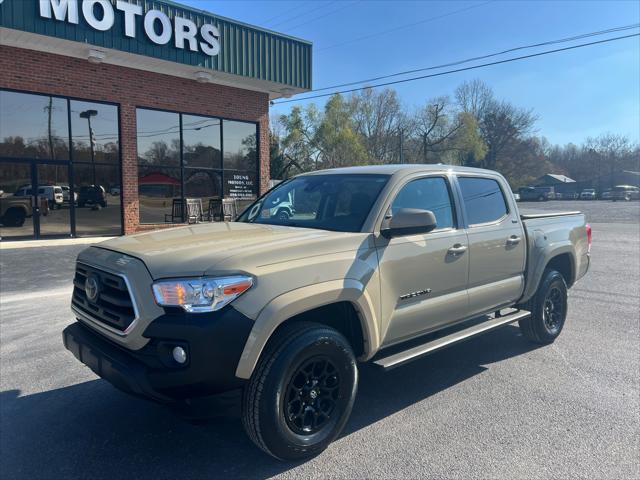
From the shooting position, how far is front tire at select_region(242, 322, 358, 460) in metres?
2.81

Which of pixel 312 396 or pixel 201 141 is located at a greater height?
pixel 201 141

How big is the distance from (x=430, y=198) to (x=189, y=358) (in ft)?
8.12

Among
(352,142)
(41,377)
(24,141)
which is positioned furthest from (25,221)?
(352,142)

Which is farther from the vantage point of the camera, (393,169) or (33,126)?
(33,126)

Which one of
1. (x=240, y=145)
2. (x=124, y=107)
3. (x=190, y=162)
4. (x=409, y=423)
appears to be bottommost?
(x=409, y=423)

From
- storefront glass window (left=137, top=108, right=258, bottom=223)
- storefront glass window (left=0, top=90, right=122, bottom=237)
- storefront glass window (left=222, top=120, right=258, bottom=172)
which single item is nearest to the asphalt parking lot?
storefront glass window (left=0, top=90, right=122, bottom=237)

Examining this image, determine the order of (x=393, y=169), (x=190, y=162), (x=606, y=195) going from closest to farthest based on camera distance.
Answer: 1. (x=393, y=169)
2. (x=190, y=162)
3. (x=606, y=195)

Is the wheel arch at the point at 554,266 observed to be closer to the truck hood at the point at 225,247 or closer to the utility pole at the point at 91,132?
the truck hood at the point at 225,247

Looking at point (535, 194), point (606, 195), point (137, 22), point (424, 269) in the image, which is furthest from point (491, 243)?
point (606, 195)

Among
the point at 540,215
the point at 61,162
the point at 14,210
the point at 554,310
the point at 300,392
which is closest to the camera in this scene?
the point at 300,392

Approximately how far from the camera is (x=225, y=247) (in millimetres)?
3043

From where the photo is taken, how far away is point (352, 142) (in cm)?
3981

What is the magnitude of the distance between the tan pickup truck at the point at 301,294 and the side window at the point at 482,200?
21 mm

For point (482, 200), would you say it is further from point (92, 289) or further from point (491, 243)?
point (92, 289)
